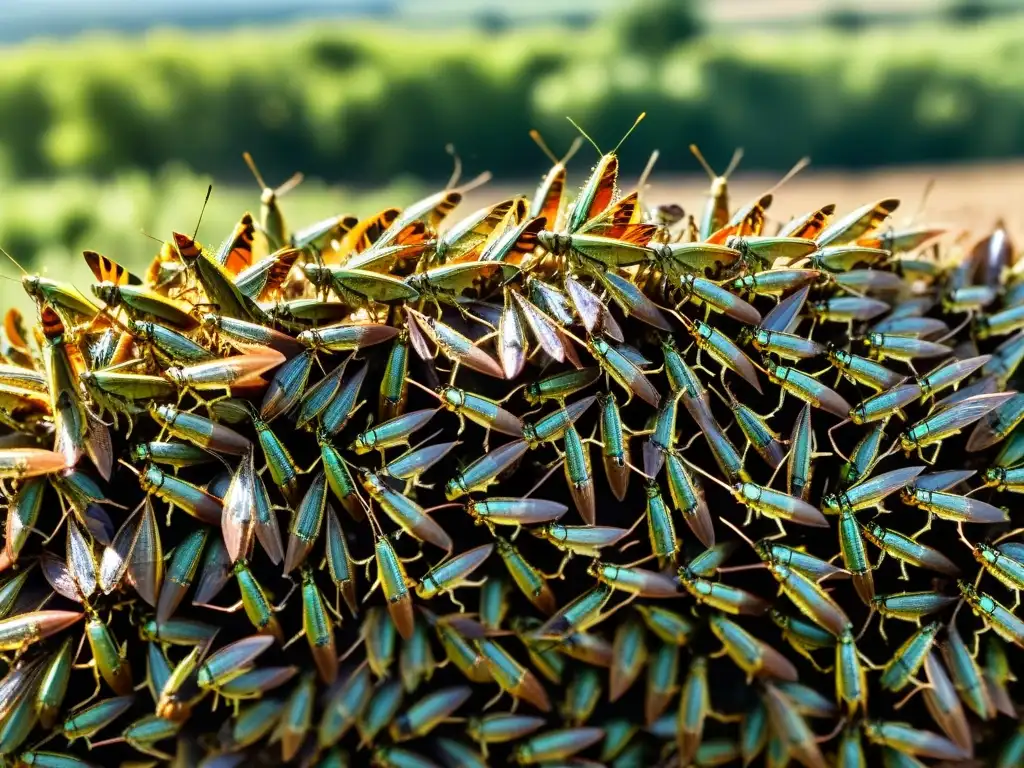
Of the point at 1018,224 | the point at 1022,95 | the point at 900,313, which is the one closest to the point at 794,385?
the point at 900,313

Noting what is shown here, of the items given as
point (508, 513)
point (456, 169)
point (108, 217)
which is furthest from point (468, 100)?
point (508, 513)

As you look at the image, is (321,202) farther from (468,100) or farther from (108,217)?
(468,100)

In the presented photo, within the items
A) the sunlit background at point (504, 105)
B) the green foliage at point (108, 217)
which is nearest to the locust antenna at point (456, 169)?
the green foliage at point (108, 217)

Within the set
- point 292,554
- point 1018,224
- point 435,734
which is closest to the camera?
point 292,554

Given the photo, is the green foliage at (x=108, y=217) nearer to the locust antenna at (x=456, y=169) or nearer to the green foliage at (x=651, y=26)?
the locust antenna at (x=456, y=169)

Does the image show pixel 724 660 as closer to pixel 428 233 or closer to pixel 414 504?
pixel 414 504

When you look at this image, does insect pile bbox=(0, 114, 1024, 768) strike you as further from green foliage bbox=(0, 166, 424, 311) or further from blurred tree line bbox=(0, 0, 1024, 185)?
blurred tree line bbox=(0, 0, 1024, 185)
